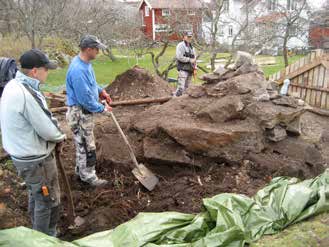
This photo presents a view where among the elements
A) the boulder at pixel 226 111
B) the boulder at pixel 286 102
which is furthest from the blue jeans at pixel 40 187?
the boulder at pixel 286 102

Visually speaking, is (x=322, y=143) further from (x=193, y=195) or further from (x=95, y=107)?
(x=95, y=107)

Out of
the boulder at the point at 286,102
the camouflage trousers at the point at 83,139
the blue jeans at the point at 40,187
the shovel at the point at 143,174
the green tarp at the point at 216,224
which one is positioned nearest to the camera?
the green tarp at the point at 216,224

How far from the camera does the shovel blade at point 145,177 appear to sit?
4.79 meters

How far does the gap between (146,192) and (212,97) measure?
191 centimetres

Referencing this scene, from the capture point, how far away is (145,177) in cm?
Answer: 483


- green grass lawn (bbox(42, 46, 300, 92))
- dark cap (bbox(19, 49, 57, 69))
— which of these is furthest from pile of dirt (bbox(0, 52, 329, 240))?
green grass lawn (bbox(42, 46, 300, 92))

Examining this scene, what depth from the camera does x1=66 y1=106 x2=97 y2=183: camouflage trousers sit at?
456cm

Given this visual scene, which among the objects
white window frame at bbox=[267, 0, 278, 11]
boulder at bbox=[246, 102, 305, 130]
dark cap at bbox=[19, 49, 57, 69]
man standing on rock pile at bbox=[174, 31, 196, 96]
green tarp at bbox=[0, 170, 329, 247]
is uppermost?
white window frame at bbox=[267, 0, 278, 11]

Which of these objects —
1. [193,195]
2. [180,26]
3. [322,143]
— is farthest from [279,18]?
[193,195]

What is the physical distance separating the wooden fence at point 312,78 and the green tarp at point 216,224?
16.6 ft

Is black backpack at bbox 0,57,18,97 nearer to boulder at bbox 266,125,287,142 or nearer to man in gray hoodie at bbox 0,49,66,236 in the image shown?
man in gray hoodie at bbox 0,49,66,236

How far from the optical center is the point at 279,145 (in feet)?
18.0

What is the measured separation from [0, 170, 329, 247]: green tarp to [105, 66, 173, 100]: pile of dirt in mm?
4939

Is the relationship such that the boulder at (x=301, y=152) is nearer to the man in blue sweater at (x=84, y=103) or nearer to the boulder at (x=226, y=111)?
the boulder at (x=226, y=111)
